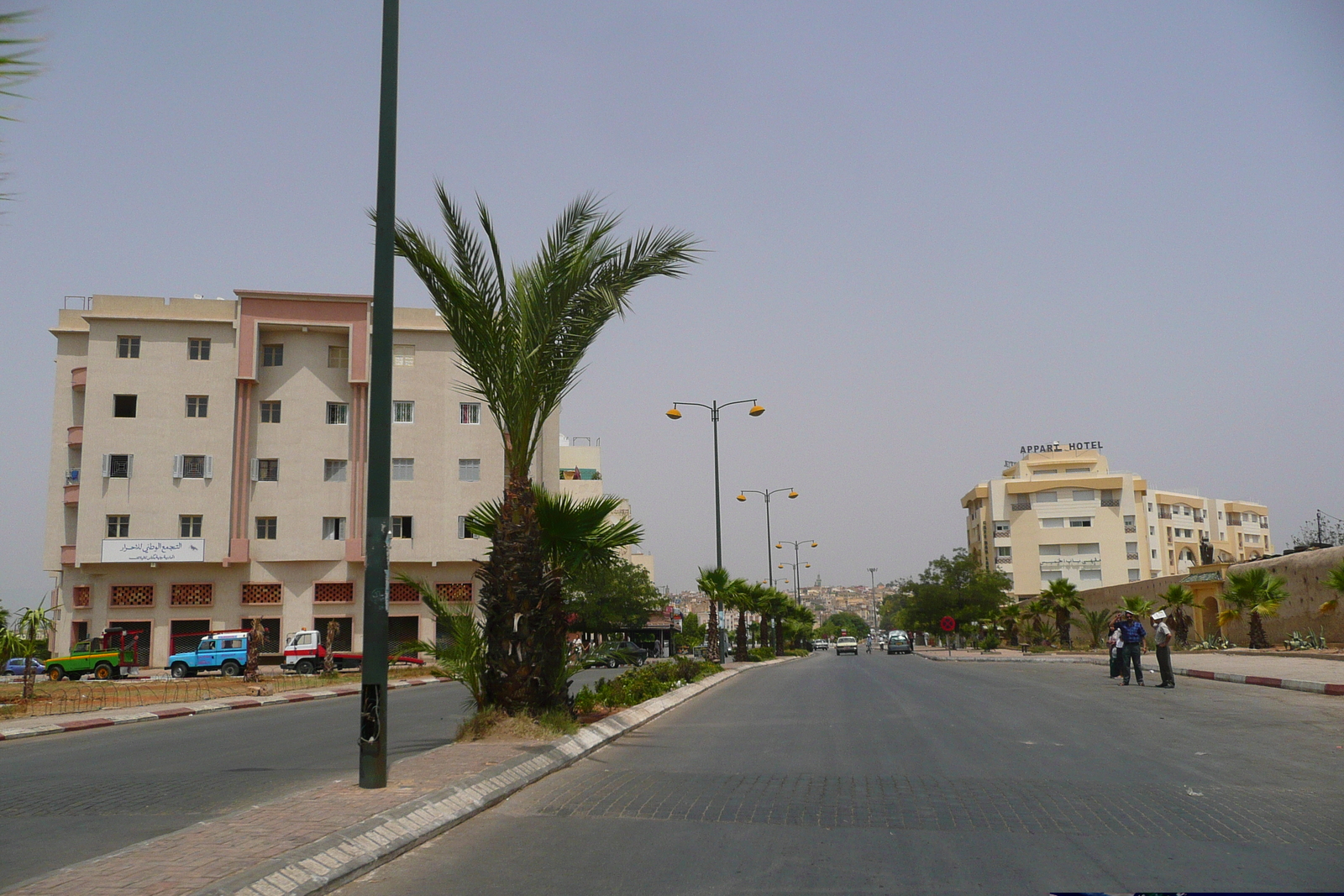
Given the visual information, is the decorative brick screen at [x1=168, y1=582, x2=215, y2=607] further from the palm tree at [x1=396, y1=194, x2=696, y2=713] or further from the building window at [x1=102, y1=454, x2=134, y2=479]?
the palm tree at [x1=396, y1=194, x2=696, y2=713]

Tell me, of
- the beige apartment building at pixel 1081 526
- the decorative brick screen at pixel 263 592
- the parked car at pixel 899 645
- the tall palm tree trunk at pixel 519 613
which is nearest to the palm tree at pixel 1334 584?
the tall palm tree trunk at pixel 519 613

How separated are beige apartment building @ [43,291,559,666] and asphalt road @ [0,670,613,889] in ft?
107

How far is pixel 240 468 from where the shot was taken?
52.5m

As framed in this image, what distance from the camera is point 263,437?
53.5 meters

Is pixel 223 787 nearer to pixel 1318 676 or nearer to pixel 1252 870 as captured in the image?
pixel 1252 870

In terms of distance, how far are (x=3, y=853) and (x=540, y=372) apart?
783 cm

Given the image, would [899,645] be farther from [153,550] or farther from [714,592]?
[153,550]

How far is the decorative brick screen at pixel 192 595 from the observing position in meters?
51.3

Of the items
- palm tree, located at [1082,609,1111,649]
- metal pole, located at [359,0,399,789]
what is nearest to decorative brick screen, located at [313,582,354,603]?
palm tree, located at [1082,609,1111,649]

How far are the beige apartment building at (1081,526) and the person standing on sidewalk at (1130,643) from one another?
78.0 m

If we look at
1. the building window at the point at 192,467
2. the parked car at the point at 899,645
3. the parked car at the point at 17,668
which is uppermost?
the building window at the point at 192,467

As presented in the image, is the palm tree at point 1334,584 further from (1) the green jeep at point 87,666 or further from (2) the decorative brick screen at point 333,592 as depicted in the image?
(2) the decorative brick screen at point 333,592

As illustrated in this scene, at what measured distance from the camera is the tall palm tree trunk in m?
12.5

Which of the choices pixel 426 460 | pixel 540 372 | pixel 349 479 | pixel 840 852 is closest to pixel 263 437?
pixel 349 479
